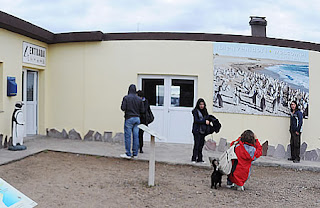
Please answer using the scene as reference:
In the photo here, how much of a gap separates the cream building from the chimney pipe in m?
1.61

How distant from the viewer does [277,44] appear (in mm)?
9477

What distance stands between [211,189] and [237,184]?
0.47 metres

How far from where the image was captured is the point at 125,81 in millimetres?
9773

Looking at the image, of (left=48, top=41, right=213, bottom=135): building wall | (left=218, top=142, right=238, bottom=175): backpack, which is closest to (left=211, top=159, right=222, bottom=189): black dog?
(left=218, top=142, right=238, bottom=175): backpack

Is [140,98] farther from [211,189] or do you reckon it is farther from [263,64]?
[263,64]

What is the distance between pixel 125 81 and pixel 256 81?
12.4 feet

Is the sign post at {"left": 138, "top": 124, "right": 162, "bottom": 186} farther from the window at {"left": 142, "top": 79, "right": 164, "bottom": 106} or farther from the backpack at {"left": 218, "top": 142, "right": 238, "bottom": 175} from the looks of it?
the window at {"left": 142, "top": 79, "right": 164, "bottom": 106}

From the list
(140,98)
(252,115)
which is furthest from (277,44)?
(140,98)

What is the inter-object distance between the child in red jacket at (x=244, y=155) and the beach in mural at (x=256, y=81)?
3706mm

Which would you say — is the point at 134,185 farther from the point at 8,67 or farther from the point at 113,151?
the point at 8,67

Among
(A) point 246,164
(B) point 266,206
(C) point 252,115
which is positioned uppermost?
(C) point 252,115

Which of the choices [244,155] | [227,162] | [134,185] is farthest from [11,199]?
[244,155]

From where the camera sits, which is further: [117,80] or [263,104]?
[117,80]

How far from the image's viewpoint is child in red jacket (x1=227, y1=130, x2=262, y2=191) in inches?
226
